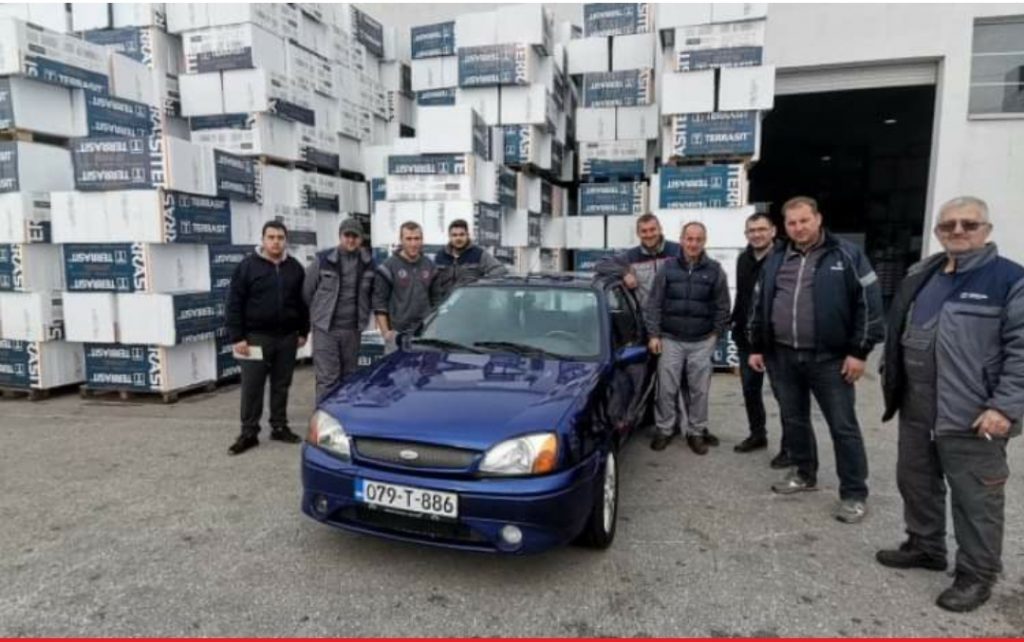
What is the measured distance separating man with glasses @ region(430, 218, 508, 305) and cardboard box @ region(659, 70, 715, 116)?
3.71 metres

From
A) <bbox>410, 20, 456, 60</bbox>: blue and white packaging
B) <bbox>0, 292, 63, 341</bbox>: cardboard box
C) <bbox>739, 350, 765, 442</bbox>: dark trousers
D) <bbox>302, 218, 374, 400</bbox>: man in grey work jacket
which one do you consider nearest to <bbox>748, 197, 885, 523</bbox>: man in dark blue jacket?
<bbox>739, 350, 765, 442</bbox>: dark trousers

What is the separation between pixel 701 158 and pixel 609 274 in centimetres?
399

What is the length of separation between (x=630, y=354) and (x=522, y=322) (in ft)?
2.17

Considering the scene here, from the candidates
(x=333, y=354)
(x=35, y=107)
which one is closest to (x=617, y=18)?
(x=333, y=354)

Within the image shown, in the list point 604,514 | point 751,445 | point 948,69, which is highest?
point 948,69

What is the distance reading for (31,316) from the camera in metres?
6.08

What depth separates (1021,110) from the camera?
29.4 feet

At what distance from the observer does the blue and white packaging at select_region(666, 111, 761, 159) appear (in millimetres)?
7406

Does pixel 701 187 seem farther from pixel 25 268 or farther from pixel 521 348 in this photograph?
pixel 25 268

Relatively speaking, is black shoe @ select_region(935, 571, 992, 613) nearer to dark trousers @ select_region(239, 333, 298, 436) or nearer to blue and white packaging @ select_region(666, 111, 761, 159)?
dark trousers @ select_region(239, 333, 298, 436)

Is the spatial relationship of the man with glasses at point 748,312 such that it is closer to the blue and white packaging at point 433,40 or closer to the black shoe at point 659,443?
the black shoe at point 659,443

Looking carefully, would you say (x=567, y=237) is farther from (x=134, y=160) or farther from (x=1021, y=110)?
(x=1021, y=110)

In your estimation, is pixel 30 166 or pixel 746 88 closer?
pixel 30 166

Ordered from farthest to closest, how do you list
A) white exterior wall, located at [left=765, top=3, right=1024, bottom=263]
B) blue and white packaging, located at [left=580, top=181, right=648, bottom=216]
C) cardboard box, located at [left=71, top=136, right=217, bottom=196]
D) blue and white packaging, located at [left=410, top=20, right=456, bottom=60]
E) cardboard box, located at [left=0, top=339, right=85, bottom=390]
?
blue and white packaging, located at [left=410, top=20, right=456, bottom=60] → blue and white packaging, located at [left=580, top=181, right=648, bottom=216] → white exterior wall, located at [left=765, top=3, right=1024, bottom=263] → cardboard box, located at [left=0, top=339, right=85, bottom=390] → cardboard box, located at [left=71, top=136, right=217, bottom=196]
